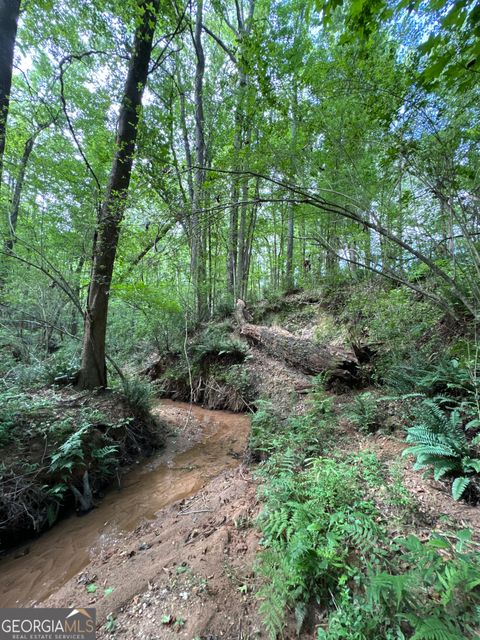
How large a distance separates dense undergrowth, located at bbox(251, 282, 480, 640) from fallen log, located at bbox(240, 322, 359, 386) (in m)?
0.68

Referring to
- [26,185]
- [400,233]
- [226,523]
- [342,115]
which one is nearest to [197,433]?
[226,523]

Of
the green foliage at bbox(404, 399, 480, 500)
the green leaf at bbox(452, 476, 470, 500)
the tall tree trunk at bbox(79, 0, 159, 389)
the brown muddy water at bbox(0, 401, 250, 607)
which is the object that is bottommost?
the brown muddy water at bbox(0, 401, 250, 607)

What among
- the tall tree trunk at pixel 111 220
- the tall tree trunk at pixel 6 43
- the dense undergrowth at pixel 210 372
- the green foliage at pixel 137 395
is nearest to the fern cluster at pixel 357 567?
the green foliage at pixel 137 395

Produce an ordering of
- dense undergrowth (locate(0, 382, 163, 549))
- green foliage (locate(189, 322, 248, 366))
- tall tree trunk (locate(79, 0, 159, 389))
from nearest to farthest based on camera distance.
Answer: dense undergrowth (locate(0, 382, 163, 549)), tall tree trunk (locate(79, 0, 159, 389)), green foliage (locate(189, 322, 248, 366))

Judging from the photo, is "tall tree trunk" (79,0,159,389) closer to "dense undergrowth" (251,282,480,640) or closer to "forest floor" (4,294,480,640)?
"forest floor" (4,294,480,640)

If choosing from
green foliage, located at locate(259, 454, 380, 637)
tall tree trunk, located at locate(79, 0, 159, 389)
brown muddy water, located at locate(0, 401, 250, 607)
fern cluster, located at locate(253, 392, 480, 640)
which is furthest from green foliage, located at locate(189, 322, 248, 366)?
green foliage, located at locate(259, 454, 380, 637)

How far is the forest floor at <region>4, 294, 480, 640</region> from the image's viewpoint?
1501mm

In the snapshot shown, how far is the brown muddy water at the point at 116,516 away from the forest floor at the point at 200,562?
0.16m

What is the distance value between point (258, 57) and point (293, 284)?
17.4 ft

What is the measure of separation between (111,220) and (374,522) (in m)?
4.65

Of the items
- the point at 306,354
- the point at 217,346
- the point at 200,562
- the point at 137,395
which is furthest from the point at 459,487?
the point at 217,346

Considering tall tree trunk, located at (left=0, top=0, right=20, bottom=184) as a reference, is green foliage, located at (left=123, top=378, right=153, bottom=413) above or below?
below

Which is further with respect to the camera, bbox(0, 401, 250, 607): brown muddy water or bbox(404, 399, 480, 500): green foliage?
bbox(0, 401, 250, 607): brown muddy water

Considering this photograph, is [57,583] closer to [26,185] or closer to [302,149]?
[302,149]
